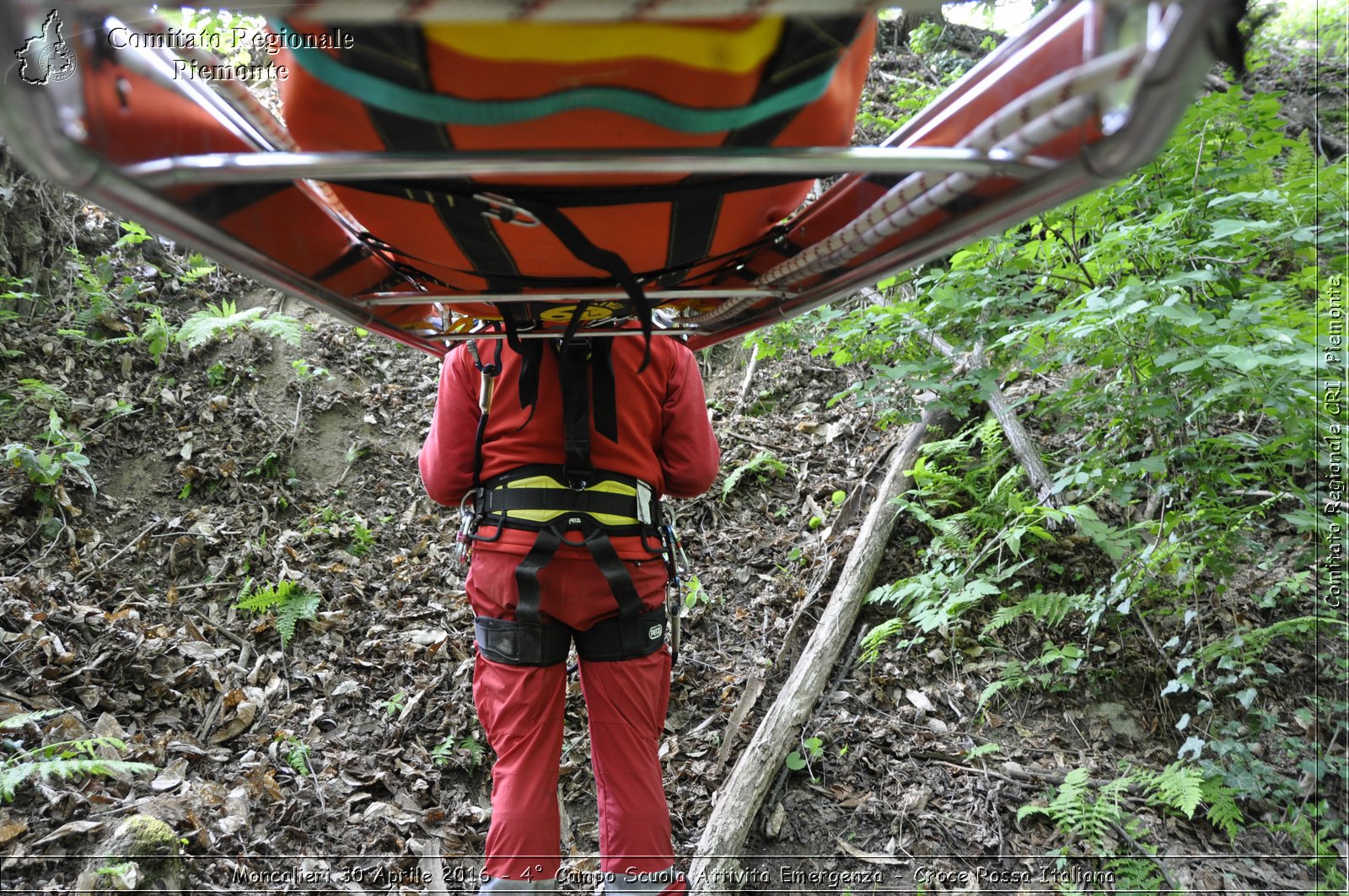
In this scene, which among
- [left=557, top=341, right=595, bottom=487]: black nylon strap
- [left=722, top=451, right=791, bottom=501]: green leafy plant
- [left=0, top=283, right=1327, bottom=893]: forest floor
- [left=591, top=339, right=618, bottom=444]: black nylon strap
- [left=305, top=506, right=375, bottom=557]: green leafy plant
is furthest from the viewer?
[left=722, top=451, right=791, bottom=501]: green leafy plant

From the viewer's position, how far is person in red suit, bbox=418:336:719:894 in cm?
285

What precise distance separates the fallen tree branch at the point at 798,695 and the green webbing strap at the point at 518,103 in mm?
3427

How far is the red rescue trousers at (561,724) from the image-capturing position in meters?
2.83

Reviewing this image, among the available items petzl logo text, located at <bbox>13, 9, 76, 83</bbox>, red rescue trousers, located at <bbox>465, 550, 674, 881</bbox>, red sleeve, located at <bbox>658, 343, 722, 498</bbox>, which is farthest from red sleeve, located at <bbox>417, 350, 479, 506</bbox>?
petzl logo text, located at <bbox>13, 9, 76, 83</bbox>

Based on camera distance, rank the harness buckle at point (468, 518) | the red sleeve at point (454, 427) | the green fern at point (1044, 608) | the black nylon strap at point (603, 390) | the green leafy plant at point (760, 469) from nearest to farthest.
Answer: the black nylon strap at point (603, 390), the harness buckle at point (468, 518), the red sleeve at point (454, 427), the green fern at point (1044, 608), the green leafy plant at point (760, 469)

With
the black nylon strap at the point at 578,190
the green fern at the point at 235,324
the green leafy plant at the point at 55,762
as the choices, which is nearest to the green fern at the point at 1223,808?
the black nylon strap at the point at 578,190

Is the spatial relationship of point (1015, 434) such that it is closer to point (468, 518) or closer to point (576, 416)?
point (576, 416)

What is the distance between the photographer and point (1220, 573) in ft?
11.4

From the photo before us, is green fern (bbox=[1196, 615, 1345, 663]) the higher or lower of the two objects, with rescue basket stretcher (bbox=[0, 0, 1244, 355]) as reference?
lower

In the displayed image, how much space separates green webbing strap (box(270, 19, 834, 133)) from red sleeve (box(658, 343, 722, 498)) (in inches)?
80.6

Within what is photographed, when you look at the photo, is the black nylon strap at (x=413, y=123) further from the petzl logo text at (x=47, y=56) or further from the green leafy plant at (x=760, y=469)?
the green leafy plant at (x=760, y=469)

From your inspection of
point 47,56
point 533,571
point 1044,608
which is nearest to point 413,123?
point 47,56

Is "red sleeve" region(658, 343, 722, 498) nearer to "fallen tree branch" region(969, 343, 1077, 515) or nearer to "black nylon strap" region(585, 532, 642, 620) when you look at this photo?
"black nylon strap" region(585, 532, 642, 620)

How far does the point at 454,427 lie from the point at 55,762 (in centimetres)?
213
